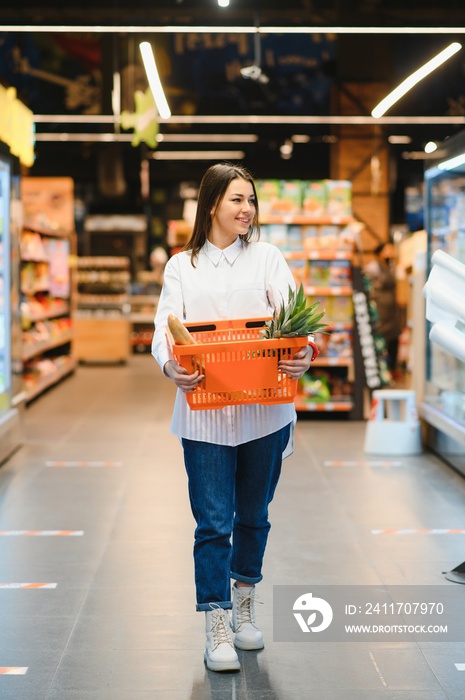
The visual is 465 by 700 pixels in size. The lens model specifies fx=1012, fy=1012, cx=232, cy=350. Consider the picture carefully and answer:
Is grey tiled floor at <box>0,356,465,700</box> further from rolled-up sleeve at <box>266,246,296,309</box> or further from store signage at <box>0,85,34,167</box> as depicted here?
store signage at <box>0,85,34,167</box>

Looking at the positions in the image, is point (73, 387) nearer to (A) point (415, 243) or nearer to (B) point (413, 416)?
(A) point (415, 243)

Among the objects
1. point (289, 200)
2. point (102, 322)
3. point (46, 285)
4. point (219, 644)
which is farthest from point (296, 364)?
point (102, 322)

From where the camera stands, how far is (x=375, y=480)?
22.2 feet

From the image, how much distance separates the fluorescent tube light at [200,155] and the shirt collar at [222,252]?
18954 millimetres

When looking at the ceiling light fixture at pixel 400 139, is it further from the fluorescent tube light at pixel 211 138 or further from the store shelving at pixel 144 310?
the store shelving at pixel 144 310

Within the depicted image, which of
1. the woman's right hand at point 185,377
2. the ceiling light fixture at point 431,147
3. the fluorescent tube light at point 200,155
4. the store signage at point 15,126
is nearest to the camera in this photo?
the woman's right hand at point 185,377

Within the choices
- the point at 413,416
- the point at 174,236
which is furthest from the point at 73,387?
the point at 413,416

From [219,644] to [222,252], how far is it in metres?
1.33

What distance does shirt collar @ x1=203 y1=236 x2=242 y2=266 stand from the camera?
11.4 feet

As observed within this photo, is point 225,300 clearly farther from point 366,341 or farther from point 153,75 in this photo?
point 153,75

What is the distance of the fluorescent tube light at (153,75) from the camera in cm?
869

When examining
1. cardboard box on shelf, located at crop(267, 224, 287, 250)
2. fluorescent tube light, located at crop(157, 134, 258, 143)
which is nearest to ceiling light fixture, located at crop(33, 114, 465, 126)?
fluorescent tube light, located at crop(157, 134, 258, 143)

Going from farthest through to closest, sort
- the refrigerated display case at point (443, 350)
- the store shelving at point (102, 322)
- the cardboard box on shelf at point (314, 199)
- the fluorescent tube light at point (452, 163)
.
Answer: the store shelving at point (102, 322)
the cardboard box on shelf at point (314, 199)
the refrigerated display case at point (443, 350)
the fluorescent tube light at point (452, 163)

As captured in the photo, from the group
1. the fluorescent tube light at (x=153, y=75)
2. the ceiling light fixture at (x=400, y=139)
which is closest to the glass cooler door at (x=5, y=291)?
the fluorescent tube light at (x=153, y=75)
